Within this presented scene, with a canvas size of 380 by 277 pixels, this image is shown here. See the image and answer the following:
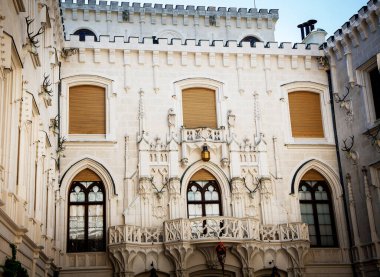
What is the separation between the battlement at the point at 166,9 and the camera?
1158 inches

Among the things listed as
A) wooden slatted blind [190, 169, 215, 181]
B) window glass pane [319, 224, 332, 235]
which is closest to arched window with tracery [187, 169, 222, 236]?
wooden slatted blind [190, 169, 215, 181]

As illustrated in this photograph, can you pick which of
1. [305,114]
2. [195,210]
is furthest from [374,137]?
[195,210]

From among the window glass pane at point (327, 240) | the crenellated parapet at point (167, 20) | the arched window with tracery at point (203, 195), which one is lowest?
the window glass pane at point (327, 240)

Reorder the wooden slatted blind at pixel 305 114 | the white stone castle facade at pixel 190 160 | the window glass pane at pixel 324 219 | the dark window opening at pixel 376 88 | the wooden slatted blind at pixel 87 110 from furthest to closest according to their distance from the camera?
1. the wooden slatted blind at pixel 305 114
2. the window glass pane at pixel 324 219
3. the wooden slatted blind at pixel 87 110
4. the dark window opening at pixel 376 88
5. the white stone castle facade at pixel 190 160

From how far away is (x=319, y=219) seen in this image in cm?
2356

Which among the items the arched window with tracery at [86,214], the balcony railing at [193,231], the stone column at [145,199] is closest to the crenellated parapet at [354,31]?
the balcony railing at [193,231]

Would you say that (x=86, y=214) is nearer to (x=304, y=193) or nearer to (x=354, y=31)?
(x=304, y=193)

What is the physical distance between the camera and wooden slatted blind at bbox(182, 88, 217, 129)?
77.9ft

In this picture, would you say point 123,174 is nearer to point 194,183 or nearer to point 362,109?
point 194,183

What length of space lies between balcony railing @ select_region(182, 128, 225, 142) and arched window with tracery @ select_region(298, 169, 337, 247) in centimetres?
401

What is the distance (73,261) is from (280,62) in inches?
476

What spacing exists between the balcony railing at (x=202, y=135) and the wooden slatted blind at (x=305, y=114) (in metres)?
3.44

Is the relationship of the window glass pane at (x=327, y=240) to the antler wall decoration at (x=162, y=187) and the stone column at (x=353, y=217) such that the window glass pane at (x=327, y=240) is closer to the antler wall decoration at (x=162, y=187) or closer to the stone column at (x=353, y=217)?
the stone column at (x=353, y=217)

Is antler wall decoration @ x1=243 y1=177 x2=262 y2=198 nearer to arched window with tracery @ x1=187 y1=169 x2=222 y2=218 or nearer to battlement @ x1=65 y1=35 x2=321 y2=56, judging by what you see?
arched window with tracery @ x1=187 y1=169 x2=222 y2=218
